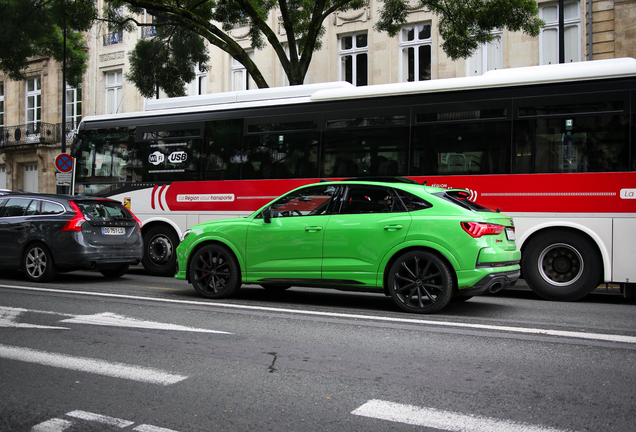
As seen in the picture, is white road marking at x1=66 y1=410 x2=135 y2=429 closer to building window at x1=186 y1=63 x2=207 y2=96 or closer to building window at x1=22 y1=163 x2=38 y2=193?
building window at x1=186 y1=63 x2=207 y2=96

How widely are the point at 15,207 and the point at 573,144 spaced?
31.8 feet

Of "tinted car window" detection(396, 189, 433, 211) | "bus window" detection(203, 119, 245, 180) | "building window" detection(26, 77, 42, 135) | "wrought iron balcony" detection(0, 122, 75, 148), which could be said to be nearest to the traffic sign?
"bus window" detection(203, 119, 245, 180)

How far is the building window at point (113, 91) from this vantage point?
3246 cm

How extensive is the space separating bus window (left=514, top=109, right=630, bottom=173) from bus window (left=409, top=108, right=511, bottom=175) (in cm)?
28

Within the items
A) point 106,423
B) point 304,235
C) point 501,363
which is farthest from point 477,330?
point 106,423

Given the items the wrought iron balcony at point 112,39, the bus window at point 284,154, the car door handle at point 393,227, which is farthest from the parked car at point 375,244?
the wrought iron balcony at point 112,39

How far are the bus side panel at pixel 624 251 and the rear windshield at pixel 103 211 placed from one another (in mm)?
8329

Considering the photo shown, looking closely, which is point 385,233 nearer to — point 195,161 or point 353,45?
point 195,161

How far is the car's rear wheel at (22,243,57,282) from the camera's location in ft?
35.8

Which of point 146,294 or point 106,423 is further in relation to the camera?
point 146,294

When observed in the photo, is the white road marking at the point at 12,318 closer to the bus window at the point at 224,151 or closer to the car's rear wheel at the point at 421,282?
the car's rear wheel at the point at 421,282

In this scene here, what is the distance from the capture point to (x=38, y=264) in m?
11.0

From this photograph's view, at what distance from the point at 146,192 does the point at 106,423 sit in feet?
31.5

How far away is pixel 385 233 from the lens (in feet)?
24.3
